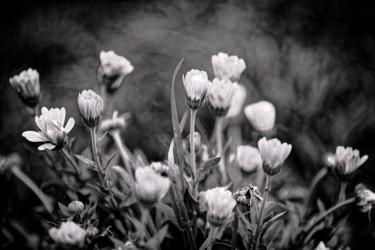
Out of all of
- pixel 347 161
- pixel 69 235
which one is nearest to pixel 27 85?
pixel 69 235

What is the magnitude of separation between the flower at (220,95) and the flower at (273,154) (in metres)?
0.07

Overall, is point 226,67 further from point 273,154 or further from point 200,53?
point 200,53

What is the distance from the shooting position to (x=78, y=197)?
46 centimetres

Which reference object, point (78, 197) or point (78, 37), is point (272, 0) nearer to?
point (78, 37)

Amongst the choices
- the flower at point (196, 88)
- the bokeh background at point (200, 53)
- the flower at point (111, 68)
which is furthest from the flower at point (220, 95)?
the bokeh background at point (200, 53)

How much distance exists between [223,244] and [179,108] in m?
0.41

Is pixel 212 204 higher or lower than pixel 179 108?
higher

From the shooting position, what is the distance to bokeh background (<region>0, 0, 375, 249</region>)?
2.39 ft

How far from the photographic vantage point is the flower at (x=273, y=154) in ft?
1.21

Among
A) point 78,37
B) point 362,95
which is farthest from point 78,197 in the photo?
point 362,95

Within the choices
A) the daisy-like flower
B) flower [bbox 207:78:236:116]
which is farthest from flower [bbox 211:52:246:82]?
the daisy-like flower

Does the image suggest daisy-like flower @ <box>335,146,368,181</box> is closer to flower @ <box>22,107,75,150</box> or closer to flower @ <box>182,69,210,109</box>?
flower @ <box>182,69,210,109</box>

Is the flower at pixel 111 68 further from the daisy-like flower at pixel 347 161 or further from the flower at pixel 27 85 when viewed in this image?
the daisy-like flower at pixel 347 161

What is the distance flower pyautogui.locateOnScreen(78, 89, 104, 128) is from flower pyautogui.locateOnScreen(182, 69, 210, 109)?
0.29 feet
